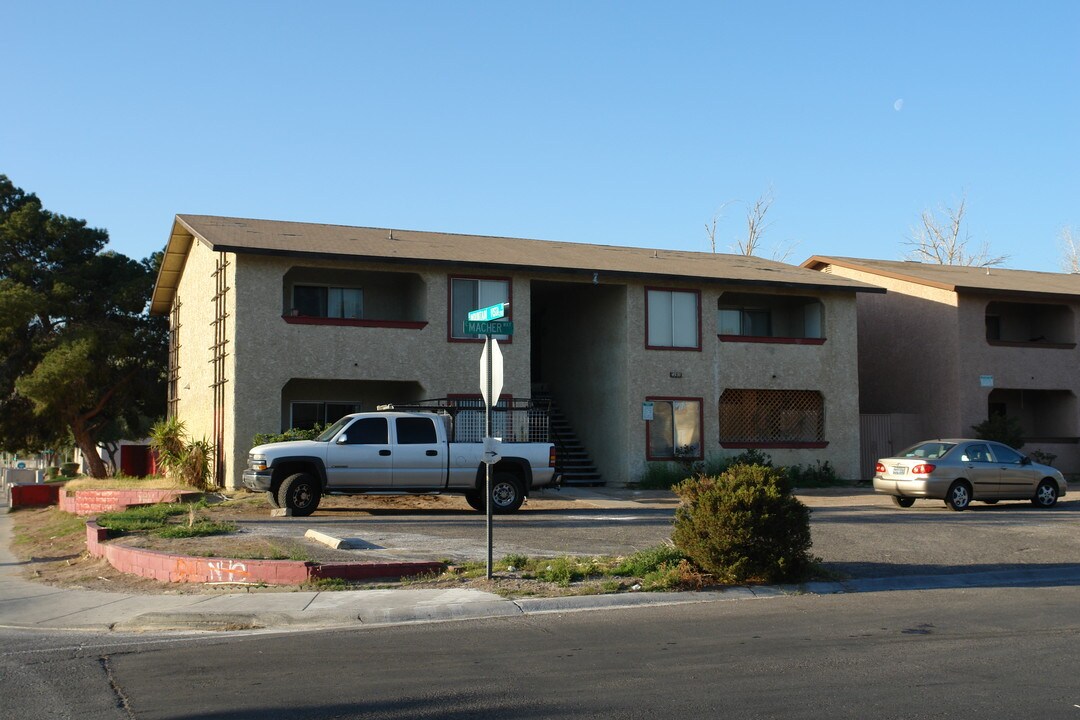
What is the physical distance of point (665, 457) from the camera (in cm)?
2631

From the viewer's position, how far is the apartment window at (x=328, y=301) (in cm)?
2625

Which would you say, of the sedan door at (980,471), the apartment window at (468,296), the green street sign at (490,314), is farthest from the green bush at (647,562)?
the apartment window at (468,296)

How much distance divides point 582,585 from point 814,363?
58.7ft

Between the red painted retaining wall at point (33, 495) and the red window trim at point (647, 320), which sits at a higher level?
the red window trim at point (647, 320)

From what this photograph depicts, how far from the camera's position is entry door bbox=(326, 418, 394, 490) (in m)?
18.6

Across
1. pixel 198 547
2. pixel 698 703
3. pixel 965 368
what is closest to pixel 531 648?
pixel 698 703

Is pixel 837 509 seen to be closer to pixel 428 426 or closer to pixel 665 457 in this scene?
pixel 665 457

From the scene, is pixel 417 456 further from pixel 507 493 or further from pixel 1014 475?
pixel 1014 475

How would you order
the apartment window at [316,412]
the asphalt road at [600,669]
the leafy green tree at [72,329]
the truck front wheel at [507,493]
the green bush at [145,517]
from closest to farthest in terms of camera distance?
the asphalt road at [600,669]
the green bush at [145,517]
the truck front wheel at [507,493]
the apartment window at [316,412]
the leafy green tree at [72,329]

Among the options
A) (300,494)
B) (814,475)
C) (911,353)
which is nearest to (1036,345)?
(911,353)

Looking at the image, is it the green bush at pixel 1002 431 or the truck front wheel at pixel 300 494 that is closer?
the truck front wheel at pixel 300 494

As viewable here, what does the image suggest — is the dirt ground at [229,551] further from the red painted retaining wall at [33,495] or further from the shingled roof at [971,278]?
the shingled roof at [971,278]

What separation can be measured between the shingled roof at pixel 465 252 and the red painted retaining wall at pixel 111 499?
530 centimetres

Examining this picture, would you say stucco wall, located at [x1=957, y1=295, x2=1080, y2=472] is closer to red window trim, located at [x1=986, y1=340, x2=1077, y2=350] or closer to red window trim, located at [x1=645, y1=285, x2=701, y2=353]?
red window trim, located at [x1=986, y1=340, x2=1077, y2=350]
